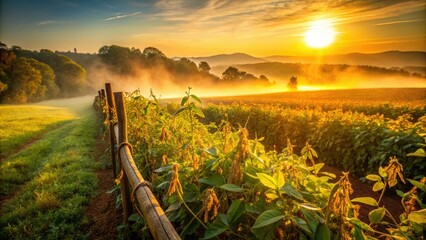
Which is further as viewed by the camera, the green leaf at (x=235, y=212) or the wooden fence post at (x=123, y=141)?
the wooden fence post at (x=123, y=141)

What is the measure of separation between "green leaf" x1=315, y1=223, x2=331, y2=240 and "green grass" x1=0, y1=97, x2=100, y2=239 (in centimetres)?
426

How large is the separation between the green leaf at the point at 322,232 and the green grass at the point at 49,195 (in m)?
4.26

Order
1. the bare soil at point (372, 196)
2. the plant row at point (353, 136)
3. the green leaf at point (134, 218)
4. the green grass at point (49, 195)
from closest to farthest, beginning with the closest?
the green leaf at point (134, 218) → the green grass at point (49, 195) → the bare soil at point (372, 196) → the plant row at point (353, 136)

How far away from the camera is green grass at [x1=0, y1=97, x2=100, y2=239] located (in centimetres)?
459

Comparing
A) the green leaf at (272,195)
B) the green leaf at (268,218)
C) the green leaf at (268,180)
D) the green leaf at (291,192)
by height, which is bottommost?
the green leaf at (268,218)

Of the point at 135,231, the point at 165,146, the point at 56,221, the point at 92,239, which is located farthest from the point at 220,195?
the point at 56,221

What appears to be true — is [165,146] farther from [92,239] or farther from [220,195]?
[92,239]

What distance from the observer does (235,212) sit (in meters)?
1.49

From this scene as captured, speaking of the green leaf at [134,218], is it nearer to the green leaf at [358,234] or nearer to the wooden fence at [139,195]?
the wooden fence at [139,195]

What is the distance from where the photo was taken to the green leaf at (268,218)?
1238 mm

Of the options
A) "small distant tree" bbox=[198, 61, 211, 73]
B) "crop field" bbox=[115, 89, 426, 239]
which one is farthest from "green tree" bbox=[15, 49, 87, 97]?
"crop field" bbox=[115, 89, 426, 239]

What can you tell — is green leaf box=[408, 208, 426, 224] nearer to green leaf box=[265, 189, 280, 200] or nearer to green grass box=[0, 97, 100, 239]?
green leaf box=[265, 189, 280, 200]

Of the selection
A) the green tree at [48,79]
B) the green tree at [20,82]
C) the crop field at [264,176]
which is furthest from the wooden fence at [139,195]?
the green tree at [48,79]

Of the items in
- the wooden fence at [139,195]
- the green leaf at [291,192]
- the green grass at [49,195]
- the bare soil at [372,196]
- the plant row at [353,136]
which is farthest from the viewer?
the plant row at [353,136]
